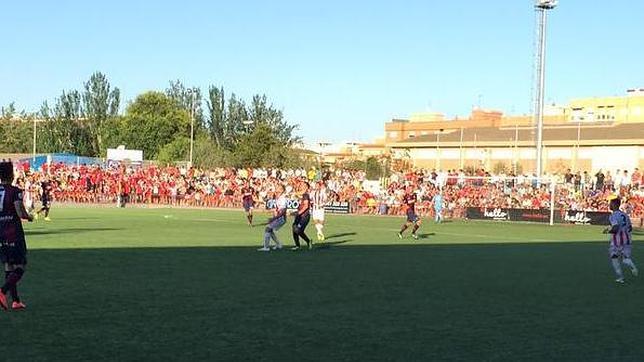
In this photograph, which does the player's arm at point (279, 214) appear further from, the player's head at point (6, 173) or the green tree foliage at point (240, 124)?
the green tree foliage at point (240, 124)

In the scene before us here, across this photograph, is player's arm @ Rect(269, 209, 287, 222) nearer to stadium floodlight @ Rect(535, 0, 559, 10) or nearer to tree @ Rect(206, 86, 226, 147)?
stadium floodlight @ Rect(535, 0, 559, 10)

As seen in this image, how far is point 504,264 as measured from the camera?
1847 cm

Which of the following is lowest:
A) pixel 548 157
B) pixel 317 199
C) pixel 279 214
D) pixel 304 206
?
pixel 279 214

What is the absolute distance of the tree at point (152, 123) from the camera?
89812 millimetres

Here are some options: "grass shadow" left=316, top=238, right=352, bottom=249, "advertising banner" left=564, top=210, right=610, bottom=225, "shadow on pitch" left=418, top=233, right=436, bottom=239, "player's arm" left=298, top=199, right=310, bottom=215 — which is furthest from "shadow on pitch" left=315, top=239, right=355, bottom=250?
"advertising banner" left=564, top=210, right=610, bottom=225

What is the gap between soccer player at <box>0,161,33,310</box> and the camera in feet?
33.7

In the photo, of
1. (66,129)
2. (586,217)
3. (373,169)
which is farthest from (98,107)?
(586,217)

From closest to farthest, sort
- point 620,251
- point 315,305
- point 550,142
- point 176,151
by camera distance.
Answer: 1. point 315,305
2. point 620,251
3. point 176,151
4. point 550,142

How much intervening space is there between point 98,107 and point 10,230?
84310mm

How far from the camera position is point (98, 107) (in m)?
91.5

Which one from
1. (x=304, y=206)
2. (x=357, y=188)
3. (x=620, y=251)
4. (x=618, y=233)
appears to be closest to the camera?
(x=618, y=233)

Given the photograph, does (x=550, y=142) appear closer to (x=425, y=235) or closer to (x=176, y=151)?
(x=176, y=151)

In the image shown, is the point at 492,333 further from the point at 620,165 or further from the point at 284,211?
the point at 620,165

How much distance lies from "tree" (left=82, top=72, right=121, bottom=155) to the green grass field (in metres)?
72.1
